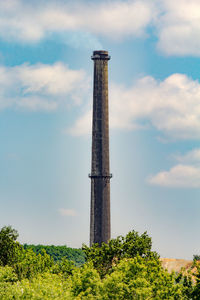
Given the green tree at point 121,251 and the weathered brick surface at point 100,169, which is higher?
the weathered brick surface at point 100,169

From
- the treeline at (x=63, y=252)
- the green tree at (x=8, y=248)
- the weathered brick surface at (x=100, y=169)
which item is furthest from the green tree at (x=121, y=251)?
the treeline at (x=63, y=252)

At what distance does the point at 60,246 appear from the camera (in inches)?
5950

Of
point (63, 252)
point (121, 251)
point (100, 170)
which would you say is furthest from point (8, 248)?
point (63, 252)

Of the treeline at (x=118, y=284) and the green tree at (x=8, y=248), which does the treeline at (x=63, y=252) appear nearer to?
the green tree at (x=8, y=248)

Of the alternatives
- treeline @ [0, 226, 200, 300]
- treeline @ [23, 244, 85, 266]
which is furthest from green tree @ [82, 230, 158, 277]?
treeline @ [23, 244, 85, 266]

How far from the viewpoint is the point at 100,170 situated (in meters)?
97.3

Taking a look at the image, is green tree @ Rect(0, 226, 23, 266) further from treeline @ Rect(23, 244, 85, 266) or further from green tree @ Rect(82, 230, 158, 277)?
treeline @ Rect(23, 244, 85, 266)

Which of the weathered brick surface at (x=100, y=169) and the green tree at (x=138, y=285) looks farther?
the weathered brick surface at (x=100, y=169)

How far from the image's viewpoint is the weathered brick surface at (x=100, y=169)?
319 feet

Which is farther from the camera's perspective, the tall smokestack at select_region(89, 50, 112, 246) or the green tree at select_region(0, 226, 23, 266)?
the tall smokestack at select_region(89, 50, 112, 246)

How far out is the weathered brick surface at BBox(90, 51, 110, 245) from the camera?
319 ft

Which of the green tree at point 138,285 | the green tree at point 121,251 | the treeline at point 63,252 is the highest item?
the treeline at point 63,252

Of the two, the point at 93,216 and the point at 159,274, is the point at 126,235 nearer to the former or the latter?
the point at 159,274

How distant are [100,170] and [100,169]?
0.56ft
